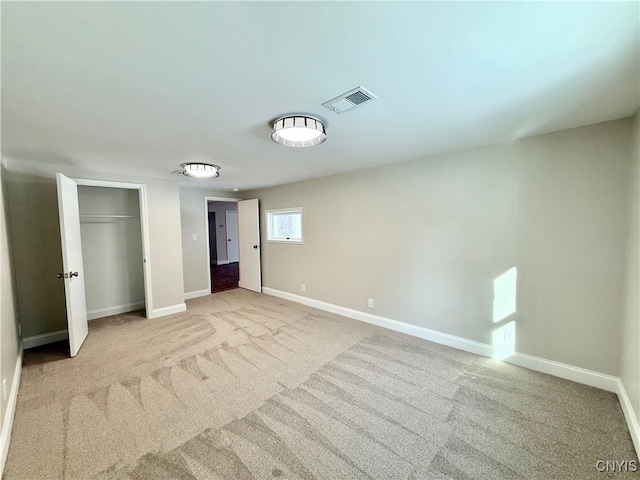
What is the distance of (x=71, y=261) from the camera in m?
2.85

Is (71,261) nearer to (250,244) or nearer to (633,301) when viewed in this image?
(250,244)

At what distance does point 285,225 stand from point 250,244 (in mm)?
1045

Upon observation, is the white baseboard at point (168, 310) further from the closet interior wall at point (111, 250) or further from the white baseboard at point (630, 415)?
the white baseboard at point (630, 415)

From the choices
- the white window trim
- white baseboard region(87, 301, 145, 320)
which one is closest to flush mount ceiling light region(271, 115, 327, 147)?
the white window trim

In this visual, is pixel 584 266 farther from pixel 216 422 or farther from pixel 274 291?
pixel 274 291

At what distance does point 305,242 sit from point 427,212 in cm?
222

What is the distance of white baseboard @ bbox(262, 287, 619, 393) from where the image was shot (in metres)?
2.18

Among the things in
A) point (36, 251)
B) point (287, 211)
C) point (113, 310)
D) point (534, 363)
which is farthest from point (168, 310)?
point (534, 363)

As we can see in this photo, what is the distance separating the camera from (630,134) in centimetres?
199

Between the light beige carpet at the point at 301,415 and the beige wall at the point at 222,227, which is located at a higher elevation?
the beige wall at the point at 222,227

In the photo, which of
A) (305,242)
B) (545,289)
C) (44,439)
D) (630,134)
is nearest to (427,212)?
(545,289)

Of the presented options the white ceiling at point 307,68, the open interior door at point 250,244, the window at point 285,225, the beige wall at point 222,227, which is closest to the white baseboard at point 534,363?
the window at point 285,225

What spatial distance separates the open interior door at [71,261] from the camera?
8.95 ft

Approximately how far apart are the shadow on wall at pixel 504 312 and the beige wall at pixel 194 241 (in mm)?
5051
